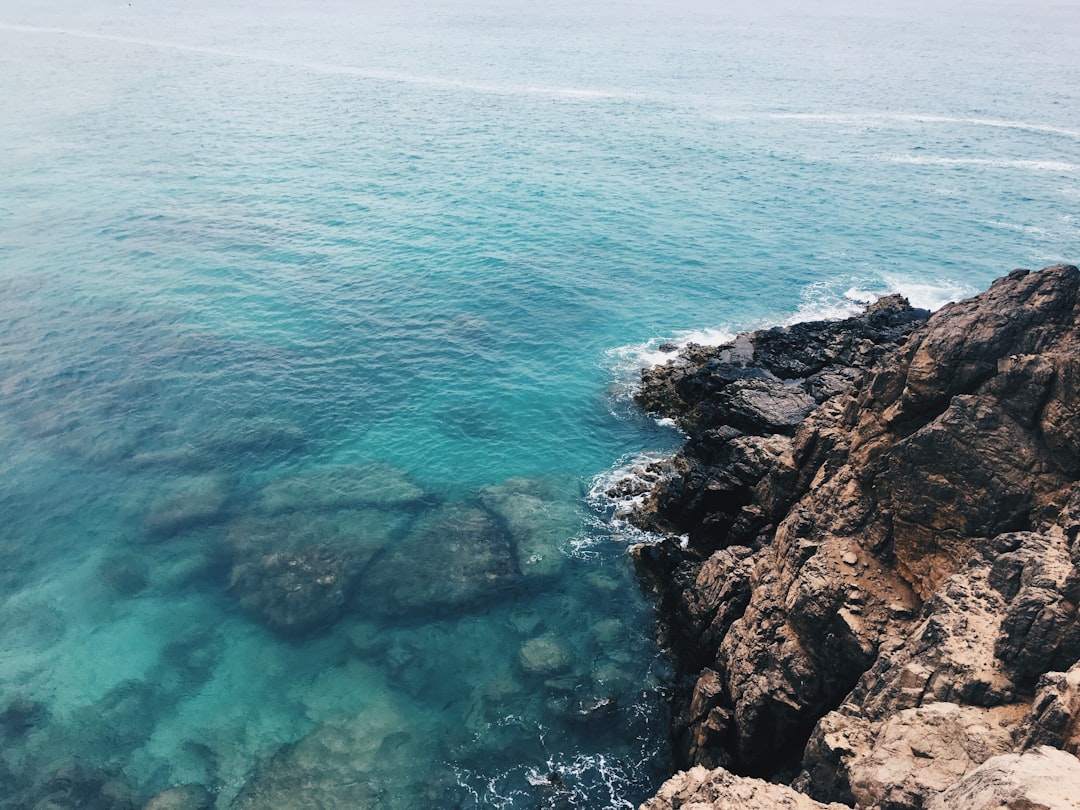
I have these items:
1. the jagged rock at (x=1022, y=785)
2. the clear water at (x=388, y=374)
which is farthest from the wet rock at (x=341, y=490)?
the jagged rock at (x=1022, y=785)

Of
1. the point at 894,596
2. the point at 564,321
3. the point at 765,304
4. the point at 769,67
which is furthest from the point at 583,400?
the point at 769,67

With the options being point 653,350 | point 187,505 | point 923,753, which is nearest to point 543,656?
point 923,753

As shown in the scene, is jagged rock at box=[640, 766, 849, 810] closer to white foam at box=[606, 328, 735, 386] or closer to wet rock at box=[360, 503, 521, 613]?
wet rock at box=[360, 503, 521, 613]

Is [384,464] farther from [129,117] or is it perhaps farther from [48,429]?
[129,117]

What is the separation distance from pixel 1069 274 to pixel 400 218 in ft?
269

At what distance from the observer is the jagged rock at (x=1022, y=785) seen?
15469mm

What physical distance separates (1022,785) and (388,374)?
5775 cm

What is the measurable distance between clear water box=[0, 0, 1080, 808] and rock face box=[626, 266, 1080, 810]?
6636 millimetres

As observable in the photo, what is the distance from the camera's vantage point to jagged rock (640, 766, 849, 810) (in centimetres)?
A: 2153

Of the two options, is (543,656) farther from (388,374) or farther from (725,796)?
(388,374)

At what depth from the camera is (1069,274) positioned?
31.5m

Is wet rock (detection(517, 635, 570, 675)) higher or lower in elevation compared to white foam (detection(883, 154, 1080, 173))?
lower

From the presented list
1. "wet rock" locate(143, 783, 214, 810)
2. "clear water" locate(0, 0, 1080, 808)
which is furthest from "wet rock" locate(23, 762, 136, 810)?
"wet rock" locate(143, 783, 214, 810)

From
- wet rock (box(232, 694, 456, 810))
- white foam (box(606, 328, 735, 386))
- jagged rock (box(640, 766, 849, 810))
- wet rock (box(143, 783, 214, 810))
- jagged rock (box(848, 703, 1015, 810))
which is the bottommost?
wet rock (box(143, 783, 214, 810))
